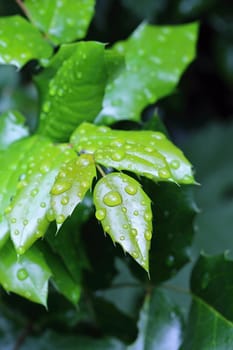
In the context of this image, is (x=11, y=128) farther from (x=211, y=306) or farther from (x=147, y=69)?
(x=211, y=306)

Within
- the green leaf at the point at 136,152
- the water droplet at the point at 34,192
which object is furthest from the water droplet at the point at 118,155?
the water droplet at the point at 34,192

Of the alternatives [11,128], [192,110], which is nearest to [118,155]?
[11,128]

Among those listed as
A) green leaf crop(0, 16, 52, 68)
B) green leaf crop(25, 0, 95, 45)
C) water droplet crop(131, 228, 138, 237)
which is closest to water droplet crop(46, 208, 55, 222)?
water droplet crop(131, 228, 138, 237)

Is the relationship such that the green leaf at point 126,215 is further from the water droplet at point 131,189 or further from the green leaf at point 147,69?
the green leaf at point 147,69

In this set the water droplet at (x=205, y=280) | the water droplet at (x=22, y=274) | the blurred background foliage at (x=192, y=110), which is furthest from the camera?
the blurred background foliage at (x=192, y=110)

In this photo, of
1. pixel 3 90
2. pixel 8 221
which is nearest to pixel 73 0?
pixel 8 221

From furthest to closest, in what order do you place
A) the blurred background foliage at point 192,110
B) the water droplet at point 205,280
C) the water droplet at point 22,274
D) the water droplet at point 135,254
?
the blurred background foliage at point 192,110 → the water droplet at point 205,280 → the water droplet at point 22,274 → the water droplet at point 135,254
